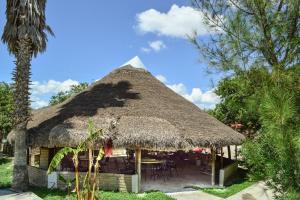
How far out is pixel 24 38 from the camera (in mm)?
16516

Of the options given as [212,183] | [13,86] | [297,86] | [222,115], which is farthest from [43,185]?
[222,115]

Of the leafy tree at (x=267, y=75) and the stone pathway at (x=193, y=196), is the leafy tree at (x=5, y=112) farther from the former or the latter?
the leafy tree at (x=267, y=75)

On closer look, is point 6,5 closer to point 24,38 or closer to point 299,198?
point 24,38

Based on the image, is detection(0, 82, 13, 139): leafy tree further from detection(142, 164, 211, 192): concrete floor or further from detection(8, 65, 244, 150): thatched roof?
detection(142, 164, 211, 192): concrete floor

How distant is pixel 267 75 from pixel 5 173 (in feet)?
66.9

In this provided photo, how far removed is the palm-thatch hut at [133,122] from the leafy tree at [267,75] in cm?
933

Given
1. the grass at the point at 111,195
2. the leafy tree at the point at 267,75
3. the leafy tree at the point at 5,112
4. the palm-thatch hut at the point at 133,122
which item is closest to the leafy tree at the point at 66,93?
the leafy tree at the point at 5,112

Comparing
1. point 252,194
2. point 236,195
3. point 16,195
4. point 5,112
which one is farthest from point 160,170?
point 5,112

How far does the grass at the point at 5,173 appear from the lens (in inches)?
728

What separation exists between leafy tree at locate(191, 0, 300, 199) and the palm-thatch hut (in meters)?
9.33

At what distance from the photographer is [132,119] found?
60.5ft

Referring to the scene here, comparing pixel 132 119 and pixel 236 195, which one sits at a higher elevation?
pixel 132 119

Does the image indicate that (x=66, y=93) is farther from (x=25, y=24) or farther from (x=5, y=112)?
(x=25, y=24)

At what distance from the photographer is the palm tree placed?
1644 centimetres
